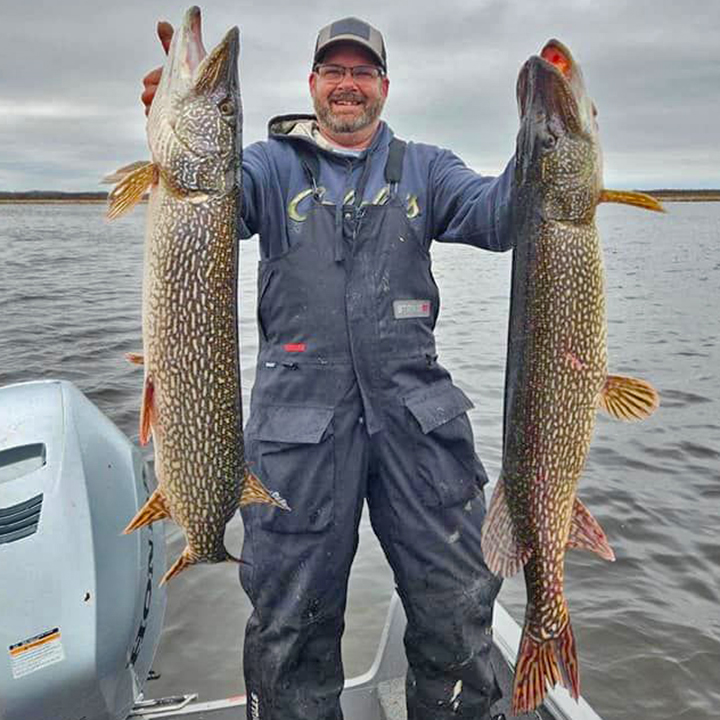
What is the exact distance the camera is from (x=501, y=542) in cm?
281

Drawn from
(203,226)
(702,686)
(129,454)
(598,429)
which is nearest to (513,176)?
(203,226)

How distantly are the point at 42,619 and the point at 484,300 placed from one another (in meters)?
17.9

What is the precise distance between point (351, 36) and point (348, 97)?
0.79ft

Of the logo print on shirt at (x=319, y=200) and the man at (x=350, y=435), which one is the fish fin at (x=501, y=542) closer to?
the man at (x=350, y=435)

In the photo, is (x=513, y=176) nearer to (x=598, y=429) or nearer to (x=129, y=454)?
(x=129, y=454)

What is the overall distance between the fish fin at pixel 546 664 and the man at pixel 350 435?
0.24 metres

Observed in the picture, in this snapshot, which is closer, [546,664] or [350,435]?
[546,664]

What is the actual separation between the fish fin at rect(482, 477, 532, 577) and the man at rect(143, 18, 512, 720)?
19 centimetres

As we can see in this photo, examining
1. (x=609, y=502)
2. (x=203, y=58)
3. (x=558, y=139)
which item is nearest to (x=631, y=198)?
(x=558, y=139)

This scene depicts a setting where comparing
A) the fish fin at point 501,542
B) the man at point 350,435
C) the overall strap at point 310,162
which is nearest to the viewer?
the fish fin at point 501,542

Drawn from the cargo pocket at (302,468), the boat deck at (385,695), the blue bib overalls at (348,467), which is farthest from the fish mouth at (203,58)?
the boat deck at (385,695)

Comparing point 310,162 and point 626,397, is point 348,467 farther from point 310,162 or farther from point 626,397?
point 310,162

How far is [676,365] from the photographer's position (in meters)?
12.3

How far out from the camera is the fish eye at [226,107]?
2.51 metres
